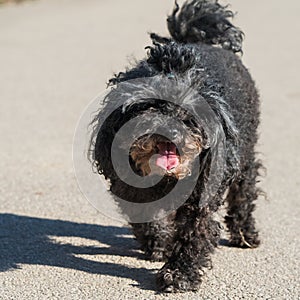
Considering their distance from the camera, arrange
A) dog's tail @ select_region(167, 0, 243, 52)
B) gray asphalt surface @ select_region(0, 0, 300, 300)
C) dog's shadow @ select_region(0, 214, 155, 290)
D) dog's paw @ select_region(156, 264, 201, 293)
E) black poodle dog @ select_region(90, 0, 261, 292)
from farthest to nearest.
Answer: dog's tail @ select_region(167, 0, 243, 52) < dog's shadow @ select_region(0, 214, 155, 290) < gray asphalt surface @ select_region(0, 0, 300, 300) < dog's paw @ select_region(156, 264, 201, 293) < black poodle dog @ select_region(90, 0, 261, 292)

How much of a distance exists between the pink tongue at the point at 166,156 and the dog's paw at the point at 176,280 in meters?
0.88

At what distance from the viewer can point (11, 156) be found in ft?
27.1

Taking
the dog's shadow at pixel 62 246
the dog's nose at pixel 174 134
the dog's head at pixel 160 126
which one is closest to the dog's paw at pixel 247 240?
the dog's shadow at pixel 62 246

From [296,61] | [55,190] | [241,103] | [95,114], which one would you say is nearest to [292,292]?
[241,103]

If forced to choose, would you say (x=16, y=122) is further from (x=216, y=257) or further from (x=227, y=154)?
(x=227, y=154)

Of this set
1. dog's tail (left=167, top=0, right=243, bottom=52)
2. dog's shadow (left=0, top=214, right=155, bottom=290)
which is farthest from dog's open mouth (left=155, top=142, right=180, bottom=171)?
dog's tail (left=167, top=0, right=243, bottom=52)

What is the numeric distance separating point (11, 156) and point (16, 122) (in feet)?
5.05

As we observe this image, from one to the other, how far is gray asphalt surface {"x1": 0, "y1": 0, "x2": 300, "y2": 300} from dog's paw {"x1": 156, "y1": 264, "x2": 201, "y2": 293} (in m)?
0.06

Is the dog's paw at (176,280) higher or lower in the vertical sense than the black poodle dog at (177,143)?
lower

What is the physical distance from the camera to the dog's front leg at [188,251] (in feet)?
16.4

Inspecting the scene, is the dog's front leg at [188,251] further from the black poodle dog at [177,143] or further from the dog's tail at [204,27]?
the dog's tail at [204,27]

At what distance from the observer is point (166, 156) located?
14.6 ft

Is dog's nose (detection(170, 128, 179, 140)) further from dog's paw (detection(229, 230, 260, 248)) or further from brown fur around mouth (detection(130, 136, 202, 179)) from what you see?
dog's paw (detection(229, 230, 260, 248))

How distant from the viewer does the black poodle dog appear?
14.7 feet
